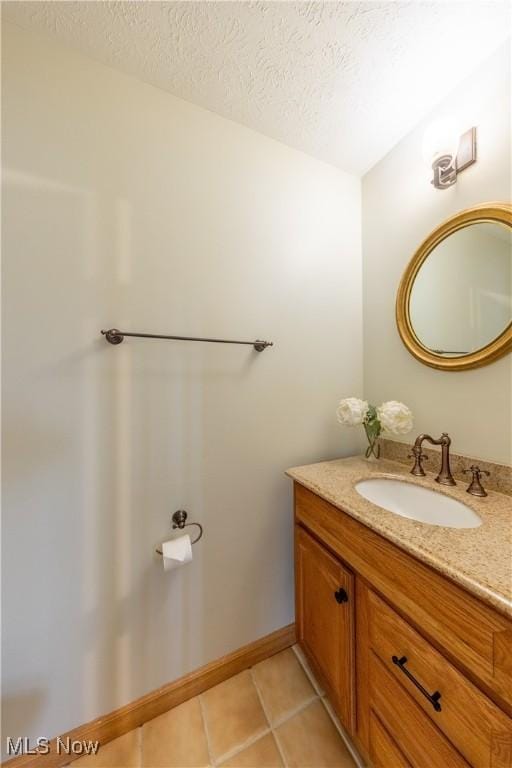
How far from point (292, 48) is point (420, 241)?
2.68 ft

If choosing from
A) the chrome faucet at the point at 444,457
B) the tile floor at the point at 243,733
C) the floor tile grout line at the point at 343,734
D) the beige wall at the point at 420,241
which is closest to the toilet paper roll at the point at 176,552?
the tile floor at the point at 243,733

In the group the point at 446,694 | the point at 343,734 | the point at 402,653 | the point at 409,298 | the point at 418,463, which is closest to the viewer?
the point at 446,694

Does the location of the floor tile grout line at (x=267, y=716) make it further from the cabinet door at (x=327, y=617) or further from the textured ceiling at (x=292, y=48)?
the textured ceiling at (x=292, y=48)

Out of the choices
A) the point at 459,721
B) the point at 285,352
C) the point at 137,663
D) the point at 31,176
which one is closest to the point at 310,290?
the point at 285,352

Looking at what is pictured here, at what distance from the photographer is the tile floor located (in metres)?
0.89

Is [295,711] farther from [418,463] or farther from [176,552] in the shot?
[418,463]

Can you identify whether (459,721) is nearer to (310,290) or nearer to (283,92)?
(310,290)

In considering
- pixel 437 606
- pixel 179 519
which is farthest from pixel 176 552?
pixel 437 606

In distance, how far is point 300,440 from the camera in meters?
1.29

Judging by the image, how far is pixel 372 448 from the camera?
1.25m

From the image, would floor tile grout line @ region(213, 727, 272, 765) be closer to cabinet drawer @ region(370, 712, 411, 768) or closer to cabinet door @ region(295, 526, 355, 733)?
cabinet door @ region(295, 526, 355, 733)

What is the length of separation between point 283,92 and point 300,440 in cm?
141

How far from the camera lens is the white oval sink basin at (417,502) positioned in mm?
869

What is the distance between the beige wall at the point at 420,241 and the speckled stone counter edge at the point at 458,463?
0.04 m
